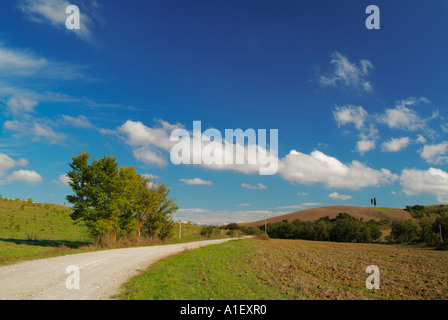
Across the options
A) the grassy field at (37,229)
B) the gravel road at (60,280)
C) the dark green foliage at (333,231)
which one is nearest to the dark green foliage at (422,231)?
the dark green foliage at (333,231)

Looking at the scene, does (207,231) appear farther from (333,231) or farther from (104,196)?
(104,196)

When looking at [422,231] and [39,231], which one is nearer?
[39,231]

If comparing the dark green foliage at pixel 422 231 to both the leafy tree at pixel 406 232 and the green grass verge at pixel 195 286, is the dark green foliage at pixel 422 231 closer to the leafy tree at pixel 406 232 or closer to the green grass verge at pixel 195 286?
the leafy tree at pixel 406 232

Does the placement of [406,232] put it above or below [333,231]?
above

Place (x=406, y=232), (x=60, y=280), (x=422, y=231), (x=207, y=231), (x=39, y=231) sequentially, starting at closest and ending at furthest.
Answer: (x=60, y=280), (x=39, y=231), (x=422, y=231), (x=406, y=232), (x=207, y=231)

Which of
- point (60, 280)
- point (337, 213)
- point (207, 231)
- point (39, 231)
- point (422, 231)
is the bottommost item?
point (207, 231)

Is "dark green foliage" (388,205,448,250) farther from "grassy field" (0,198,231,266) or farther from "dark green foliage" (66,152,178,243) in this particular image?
"dark green foliage" (66,152,178,243)

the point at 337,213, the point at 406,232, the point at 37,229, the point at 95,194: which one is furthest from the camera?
the point at 337,213

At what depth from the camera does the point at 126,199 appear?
30.0 meters

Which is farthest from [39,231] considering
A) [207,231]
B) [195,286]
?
[207,231]

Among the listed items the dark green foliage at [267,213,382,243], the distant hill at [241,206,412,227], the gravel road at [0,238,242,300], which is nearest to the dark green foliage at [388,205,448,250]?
the dark green foliage at [267,213,382,243]

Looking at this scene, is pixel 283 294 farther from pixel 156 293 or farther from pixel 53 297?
pixel 53 297
